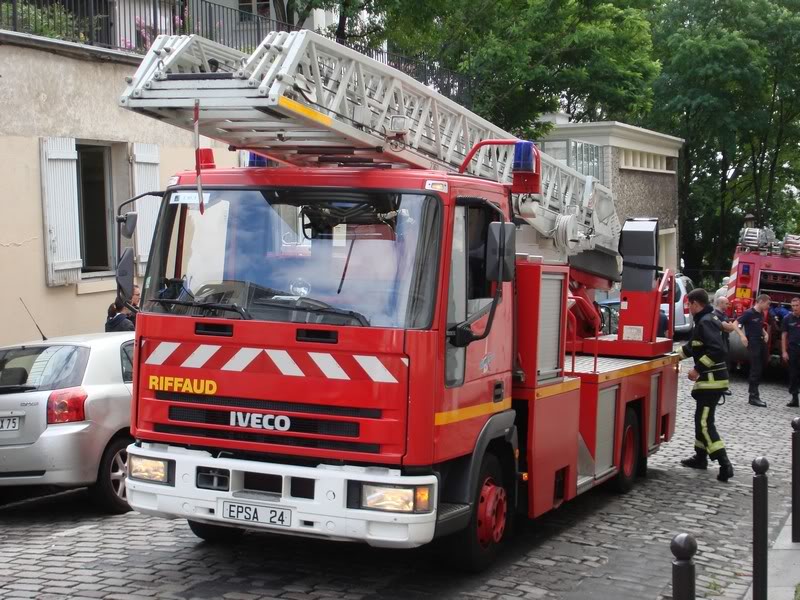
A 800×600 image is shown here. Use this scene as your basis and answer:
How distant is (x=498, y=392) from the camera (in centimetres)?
746

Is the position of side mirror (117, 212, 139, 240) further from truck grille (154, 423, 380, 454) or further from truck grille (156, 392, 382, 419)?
truck grille (154, 423, 380, 454)

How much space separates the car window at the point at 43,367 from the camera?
28.8 feet

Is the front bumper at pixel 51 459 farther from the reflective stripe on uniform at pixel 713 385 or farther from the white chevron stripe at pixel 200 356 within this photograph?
the reflective stripe on uniform at pixel 713 385

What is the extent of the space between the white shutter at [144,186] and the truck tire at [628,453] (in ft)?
26.3

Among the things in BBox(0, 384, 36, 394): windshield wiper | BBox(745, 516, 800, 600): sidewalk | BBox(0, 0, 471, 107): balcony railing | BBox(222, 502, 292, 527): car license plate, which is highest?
BBox(0, 0, 471, 107): balcony railing

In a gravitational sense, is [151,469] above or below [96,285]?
below

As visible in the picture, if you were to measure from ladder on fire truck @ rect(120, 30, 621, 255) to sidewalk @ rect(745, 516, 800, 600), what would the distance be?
298cm

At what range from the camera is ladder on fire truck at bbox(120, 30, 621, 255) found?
21.8 feet

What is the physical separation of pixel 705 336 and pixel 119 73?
29.8 ft

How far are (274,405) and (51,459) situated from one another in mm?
2668

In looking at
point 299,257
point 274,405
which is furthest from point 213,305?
point 274,405

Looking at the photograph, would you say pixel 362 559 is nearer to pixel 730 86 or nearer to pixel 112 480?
pixel 112 480

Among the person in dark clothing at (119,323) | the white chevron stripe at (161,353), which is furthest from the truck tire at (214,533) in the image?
the person in dark clothing at (119,323)

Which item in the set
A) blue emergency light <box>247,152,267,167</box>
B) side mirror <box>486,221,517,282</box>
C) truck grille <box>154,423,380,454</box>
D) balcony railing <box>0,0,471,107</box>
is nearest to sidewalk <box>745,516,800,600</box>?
side mirror <box>486,221,517,282</box>
